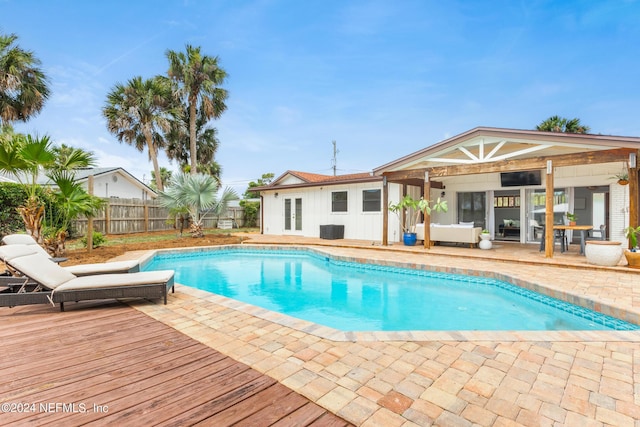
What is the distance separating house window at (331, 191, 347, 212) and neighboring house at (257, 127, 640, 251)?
0.14 feet

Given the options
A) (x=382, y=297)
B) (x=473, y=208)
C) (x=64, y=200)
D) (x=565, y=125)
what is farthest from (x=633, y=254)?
(x=565, y=125)

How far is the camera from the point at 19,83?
12836 mm

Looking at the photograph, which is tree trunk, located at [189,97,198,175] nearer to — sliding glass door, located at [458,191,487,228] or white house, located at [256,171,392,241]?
white house, located at [256,171,392,241]

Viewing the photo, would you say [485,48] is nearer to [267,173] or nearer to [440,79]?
[440,79]

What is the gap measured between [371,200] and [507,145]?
504cm

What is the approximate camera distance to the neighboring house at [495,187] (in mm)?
7205

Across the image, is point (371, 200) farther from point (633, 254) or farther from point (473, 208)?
point (633, 254)

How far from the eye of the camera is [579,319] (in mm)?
4328

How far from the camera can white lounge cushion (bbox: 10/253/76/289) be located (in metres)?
3.74

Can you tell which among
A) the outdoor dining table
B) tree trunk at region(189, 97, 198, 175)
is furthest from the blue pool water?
tree trunk at region(189, 97, 198, 175)

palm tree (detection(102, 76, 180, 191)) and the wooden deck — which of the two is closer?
the wooden deck

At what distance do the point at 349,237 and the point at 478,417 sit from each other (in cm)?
1118

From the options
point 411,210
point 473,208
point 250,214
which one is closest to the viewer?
point 473,208

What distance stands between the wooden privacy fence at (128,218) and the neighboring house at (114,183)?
3.65 m
